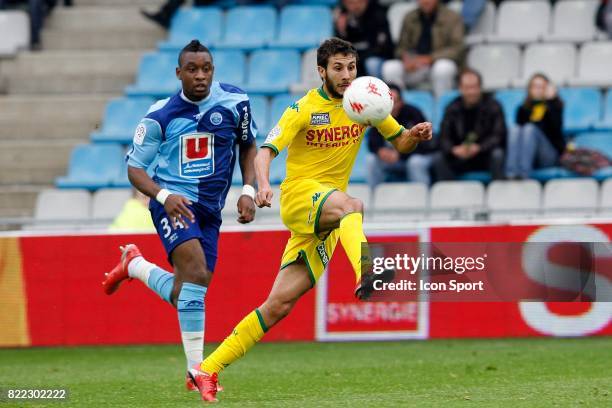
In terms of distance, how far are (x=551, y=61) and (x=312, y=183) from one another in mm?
8443

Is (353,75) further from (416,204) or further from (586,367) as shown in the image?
(416,204)

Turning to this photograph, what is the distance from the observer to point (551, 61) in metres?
16.0

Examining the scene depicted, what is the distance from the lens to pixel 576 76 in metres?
15.9

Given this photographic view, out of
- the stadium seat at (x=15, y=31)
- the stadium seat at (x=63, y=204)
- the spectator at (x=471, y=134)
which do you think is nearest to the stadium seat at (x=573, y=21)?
the spectator at (x=471, y=134)

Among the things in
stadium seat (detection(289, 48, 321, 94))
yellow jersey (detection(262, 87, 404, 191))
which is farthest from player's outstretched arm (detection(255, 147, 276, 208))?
stadium seat (detection(289, 48, 321, 94))

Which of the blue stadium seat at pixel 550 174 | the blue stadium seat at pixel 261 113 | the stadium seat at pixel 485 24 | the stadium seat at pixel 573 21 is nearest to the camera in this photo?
the blue stadium seat at pixel 550 174

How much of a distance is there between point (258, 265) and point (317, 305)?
728 millimetres

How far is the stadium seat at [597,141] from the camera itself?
14.9 metres

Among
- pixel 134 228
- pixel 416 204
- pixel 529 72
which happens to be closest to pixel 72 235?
pixel 134 228

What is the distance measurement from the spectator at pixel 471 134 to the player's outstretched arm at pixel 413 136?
6077mm

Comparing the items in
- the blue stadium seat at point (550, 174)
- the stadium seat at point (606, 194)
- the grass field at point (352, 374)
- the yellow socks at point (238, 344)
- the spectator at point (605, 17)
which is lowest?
the grass field at point (352, 374)

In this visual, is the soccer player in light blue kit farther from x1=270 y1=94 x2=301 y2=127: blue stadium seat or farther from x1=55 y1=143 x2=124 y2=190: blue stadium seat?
x1=55 y1=143 x2=124 y2=190: blue stadium seat

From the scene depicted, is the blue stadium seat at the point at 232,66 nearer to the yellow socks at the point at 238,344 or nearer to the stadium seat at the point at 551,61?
the stadium seat at the point at 551,61

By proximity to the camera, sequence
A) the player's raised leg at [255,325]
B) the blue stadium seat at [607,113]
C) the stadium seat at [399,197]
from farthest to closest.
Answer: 1. the blue stadium seat at [607,113]
2. the stadium seat at [399,197]
3. the player's raised leg at [255,325]
